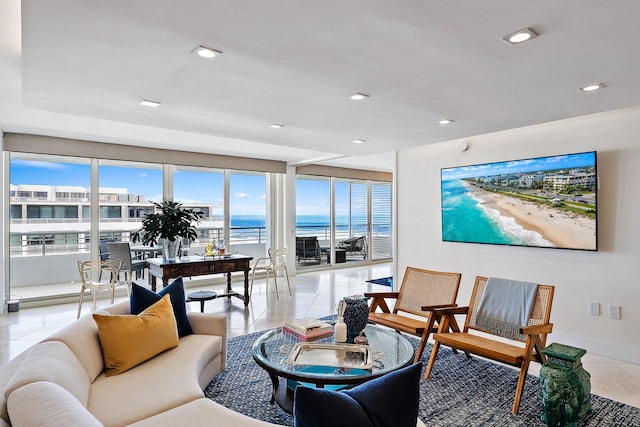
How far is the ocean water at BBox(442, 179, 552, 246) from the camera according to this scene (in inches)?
174

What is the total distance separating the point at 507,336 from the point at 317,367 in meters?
1.81

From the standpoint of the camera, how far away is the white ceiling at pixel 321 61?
1.84 meters

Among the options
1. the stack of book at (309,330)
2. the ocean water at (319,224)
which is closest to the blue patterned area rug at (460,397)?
the stack of book at (309,330)

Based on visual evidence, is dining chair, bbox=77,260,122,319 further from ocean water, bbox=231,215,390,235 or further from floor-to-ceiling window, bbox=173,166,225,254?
ocean water, bbox=231,215,390,235

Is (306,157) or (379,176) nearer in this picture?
(306,157)

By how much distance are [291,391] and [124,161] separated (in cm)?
525

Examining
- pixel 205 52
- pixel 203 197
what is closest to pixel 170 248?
pixel 203 197

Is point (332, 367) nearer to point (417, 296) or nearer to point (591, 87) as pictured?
point (417, 296)

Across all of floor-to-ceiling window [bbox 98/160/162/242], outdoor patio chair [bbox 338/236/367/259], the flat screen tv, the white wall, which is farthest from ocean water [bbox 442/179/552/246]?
outdoor patio chair [bbox 338/236/367/259]

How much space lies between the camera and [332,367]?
2.49 m

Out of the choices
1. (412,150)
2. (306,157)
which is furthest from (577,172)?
(306,157)

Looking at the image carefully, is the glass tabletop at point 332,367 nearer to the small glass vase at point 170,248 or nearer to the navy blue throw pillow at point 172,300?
the navy blue throw pillow at point 172,300

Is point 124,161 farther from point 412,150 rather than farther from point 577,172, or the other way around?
point 577,172

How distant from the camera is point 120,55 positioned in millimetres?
2346
